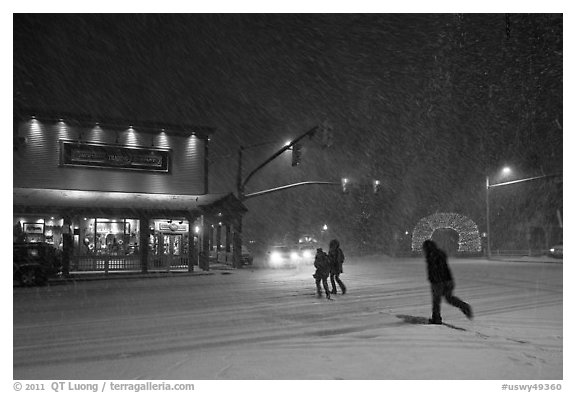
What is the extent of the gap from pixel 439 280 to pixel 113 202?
20.1m

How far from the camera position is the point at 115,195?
86.9 ft

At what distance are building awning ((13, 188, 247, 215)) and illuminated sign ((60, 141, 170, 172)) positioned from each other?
149 centimetres

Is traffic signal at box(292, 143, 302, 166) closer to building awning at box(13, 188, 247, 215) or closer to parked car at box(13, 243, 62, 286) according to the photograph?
building awning at box(13, 188, 247, 215)

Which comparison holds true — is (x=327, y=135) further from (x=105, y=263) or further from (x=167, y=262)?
(x=105, y=263)

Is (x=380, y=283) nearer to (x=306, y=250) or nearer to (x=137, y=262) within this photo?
(x=137, y=262)

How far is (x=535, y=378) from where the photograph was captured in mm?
6180

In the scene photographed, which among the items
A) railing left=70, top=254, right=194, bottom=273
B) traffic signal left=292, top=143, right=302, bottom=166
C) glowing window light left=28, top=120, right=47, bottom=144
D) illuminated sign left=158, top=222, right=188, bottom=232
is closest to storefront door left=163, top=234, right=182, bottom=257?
illuminated sign left=158, top=222, right=188, bottom=232

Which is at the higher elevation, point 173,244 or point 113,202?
point 113,202

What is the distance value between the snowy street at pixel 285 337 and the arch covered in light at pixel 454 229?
108ft

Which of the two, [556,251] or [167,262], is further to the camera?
[556,251]

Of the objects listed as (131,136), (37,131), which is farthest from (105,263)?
(37,131)

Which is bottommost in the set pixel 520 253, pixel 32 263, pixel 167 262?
pixel 520 253

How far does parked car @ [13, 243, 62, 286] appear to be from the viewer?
19.1m

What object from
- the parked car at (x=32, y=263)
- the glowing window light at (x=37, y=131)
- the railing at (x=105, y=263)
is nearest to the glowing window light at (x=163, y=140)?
the glowing window light at (x=37, y=131)
